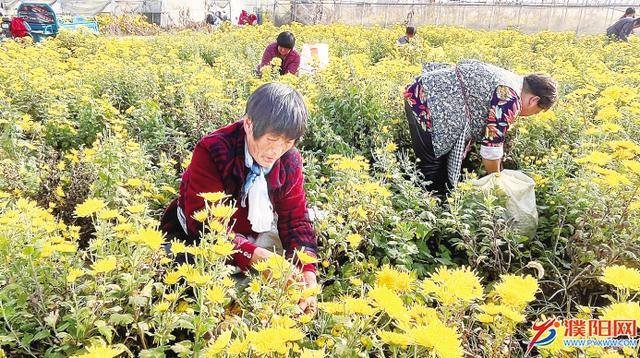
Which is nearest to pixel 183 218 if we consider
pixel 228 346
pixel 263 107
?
pixel 263 107

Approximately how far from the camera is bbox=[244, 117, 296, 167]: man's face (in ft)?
6.09

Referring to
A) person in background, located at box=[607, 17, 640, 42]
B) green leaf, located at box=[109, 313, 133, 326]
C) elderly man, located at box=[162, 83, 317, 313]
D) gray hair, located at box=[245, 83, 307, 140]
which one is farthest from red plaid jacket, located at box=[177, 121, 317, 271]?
person in background, located at box=[607, 17, 640, 42]

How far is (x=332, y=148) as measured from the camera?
349 cm

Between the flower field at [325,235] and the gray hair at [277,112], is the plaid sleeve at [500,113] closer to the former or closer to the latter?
the flower field at [325,235]

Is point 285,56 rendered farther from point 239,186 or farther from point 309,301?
point 309,301

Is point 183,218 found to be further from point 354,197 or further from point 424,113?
point 424,113

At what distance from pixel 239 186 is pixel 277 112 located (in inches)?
19.7

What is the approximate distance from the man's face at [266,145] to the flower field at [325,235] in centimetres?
30

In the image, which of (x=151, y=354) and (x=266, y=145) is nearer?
(x=151, y=354)

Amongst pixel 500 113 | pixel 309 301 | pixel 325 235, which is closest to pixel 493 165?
pixel 500 113

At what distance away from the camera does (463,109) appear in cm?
321

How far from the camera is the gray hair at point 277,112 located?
1800 mm

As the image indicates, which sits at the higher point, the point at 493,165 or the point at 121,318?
the point at 493,165

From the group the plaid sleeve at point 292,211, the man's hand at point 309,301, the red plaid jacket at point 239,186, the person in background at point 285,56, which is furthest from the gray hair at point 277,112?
the person in background at point 285,56
